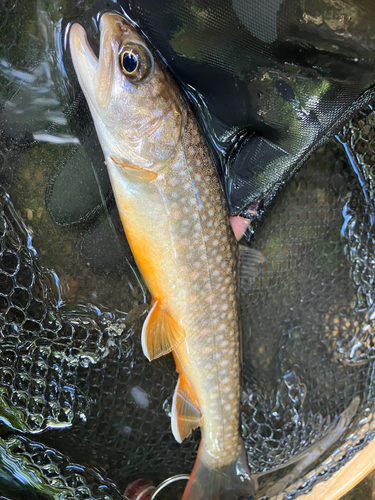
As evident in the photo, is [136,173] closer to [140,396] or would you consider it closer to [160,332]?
[160,332]

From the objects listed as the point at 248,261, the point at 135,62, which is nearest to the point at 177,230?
the point at 248,261

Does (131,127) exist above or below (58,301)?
above

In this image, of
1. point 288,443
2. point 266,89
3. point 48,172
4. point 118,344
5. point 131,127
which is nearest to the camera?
point 131,127

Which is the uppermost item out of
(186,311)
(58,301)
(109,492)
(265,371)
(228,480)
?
(186,311)

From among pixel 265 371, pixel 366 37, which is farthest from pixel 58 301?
pixel 366 37

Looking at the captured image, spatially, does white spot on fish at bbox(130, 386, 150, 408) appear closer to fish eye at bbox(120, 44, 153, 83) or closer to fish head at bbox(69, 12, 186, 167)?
fish head at bbox(69, 12, 186, 167)

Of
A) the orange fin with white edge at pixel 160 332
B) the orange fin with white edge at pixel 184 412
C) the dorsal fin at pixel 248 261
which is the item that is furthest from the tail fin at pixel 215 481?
the dorsal fin at pixel 248 261

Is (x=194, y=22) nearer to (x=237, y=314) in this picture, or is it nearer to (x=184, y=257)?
(x=184, y=257)
